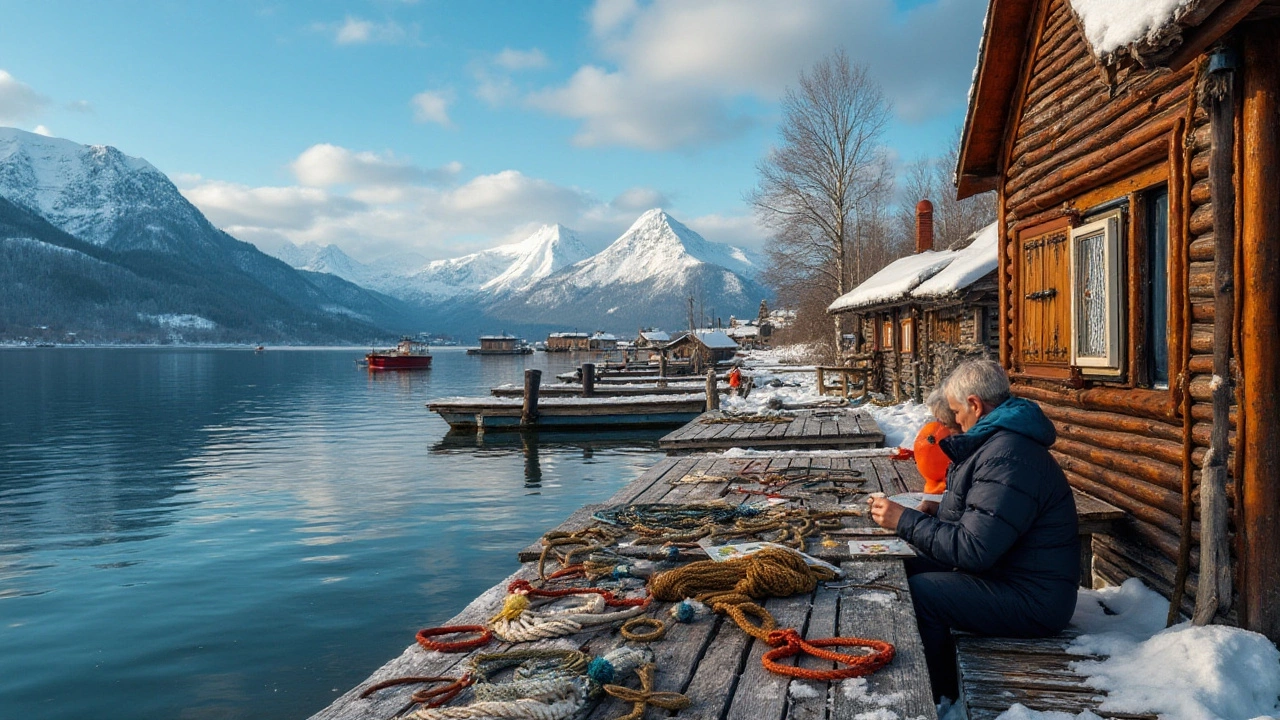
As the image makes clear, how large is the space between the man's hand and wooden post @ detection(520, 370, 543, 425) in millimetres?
21198

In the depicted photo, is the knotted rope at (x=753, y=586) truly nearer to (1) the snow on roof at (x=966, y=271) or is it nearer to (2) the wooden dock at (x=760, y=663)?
(2) the wooden dock at (x=760, y=663)

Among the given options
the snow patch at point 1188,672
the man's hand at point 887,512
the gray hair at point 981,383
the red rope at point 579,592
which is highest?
the gray hair at point 981,383

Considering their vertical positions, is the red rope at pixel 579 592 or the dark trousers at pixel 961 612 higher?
the red rope at pixel 579 592

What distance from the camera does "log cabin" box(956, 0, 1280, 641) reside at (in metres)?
4.18

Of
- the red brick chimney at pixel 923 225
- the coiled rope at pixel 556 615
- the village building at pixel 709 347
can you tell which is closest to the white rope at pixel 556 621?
the coiled rope at pixel 556 615

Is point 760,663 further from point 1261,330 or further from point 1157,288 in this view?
point 1157,288

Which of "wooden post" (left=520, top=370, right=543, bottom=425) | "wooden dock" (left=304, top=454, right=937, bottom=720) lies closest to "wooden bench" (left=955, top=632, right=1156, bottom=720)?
"wooden dock" (left=304, top=454, right=937, bottom=720)

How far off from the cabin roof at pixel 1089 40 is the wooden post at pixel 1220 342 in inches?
15.1

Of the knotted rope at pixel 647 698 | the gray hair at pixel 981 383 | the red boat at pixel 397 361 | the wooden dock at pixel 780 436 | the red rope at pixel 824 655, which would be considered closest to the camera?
the knotted rope at pixel 647 698

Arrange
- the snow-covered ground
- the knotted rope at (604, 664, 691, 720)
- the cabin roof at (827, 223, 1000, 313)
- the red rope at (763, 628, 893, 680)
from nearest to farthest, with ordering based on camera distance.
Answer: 1. the knotted rope at (604, 664, 691, 720)
2. the red rope at (763, 628, 893, 680)
3. the snow-covered ground
4. the cabin roof at (827, 223, 1000, 313)

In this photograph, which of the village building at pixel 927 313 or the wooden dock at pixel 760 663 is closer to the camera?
the wooden dock at pixel 760 663

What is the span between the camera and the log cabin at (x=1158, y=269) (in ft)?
13.7

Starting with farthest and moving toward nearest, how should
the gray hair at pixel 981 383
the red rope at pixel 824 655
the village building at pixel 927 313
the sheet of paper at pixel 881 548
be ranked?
the village building at pixel 927 313 < the sheet of paper at pixel 881 548 < the gray hair at pixel 981 383 < the red rope at pixel 824 655

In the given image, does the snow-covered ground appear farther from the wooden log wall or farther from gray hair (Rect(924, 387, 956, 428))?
gray hair (Rect(924, 387, 956, 428))
